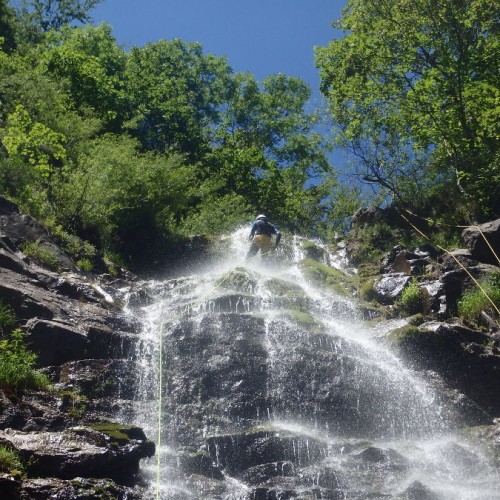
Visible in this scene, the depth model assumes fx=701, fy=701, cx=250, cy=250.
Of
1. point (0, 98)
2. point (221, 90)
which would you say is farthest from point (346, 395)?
point (221, 90)

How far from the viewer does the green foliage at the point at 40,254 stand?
51.5 ft

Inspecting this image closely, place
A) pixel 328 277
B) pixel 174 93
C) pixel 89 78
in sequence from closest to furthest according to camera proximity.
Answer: pixel 328 277 → pixel 89 78 → pixel 174 93

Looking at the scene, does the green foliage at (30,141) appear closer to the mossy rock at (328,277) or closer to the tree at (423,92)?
the mossy rock at (328,277)

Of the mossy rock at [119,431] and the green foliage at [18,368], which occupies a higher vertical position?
the green foliage at [18,368]

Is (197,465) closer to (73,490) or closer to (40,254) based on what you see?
(73,490)

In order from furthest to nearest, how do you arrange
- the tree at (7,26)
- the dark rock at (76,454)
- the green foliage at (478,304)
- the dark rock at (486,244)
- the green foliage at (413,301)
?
the tree at (7,26) → the dark rock at (486,244) → the green foliage at (413,301) → the green foliage at (478,304) → the dark rock at (76,454)

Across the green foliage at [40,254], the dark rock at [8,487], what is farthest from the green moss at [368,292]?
the dark rock at [8,487]

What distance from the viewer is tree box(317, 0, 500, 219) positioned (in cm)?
2238

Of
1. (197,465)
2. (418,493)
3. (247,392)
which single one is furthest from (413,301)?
(197,465)

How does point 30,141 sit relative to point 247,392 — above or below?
above

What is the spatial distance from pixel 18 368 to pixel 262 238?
10.6 metres

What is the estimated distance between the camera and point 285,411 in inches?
487

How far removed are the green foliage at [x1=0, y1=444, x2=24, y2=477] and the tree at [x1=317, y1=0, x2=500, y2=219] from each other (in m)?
16.4

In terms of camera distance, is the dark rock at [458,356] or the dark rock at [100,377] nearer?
the dark rock at [100,377]
